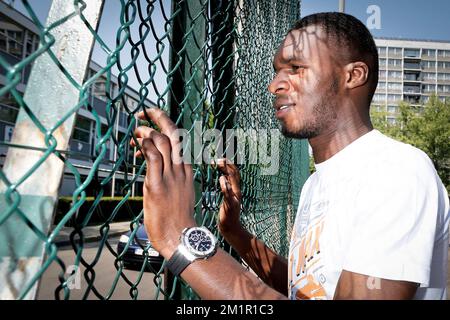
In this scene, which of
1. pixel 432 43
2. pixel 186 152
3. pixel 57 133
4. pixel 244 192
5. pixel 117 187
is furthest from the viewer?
pixel 432 43

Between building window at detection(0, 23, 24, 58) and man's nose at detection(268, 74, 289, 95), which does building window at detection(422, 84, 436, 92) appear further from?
man's nose at detection(268, 74, 289, 95)

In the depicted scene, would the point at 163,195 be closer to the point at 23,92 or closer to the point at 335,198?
the point at 335,198

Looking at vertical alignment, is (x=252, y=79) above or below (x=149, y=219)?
above

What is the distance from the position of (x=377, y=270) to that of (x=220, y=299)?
47 cm

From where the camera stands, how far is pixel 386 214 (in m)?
1.07

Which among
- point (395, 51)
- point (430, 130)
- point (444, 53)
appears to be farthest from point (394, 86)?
point (430, 130)

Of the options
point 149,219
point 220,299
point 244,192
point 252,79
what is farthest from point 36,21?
point 252,79

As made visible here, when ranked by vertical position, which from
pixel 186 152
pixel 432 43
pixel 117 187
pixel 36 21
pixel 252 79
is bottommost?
pixel 117 187

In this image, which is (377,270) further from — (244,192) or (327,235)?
(244,192)

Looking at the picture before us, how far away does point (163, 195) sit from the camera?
1.03 metres

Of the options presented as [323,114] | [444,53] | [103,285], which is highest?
[444,53]

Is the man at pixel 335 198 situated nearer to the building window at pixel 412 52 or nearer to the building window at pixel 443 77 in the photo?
the building window at pixel 412 52

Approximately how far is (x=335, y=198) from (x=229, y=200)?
0.74 meters

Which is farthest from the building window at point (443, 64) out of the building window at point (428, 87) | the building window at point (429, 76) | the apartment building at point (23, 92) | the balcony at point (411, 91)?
the apartment building at point (23, 92)
